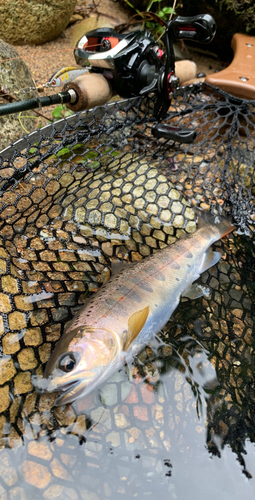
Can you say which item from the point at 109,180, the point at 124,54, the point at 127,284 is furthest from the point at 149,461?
the point at 124,54

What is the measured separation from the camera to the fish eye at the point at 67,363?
1507mm

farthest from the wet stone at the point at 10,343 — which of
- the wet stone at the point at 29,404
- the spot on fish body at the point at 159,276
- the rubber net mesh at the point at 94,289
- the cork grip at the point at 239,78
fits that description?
the cork grip at the point at 239,78

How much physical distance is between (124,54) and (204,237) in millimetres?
1556

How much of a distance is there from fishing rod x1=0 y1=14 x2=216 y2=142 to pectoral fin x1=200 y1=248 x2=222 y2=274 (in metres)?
0.95

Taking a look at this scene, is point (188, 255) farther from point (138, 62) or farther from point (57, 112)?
point (57, 112)

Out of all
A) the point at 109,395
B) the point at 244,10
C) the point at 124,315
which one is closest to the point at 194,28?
the point at 124,315

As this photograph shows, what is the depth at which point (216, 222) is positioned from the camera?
2.62 meters

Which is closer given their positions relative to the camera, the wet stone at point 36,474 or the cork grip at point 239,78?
the wet stone at point 36,474

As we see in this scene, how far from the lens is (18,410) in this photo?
5.08ft

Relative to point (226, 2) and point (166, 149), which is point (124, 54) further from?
point (226, 2)

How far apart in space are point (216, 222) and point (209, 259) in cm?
42

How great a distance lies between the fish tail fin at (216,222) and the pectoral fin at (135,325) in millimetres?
977

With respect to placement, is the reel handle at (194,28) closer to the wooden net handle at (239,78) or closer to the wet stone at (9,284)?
the wooden net handle at (239,78)

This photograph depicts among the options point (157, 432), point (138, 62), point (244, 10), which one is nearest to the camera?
point (157, 432)
